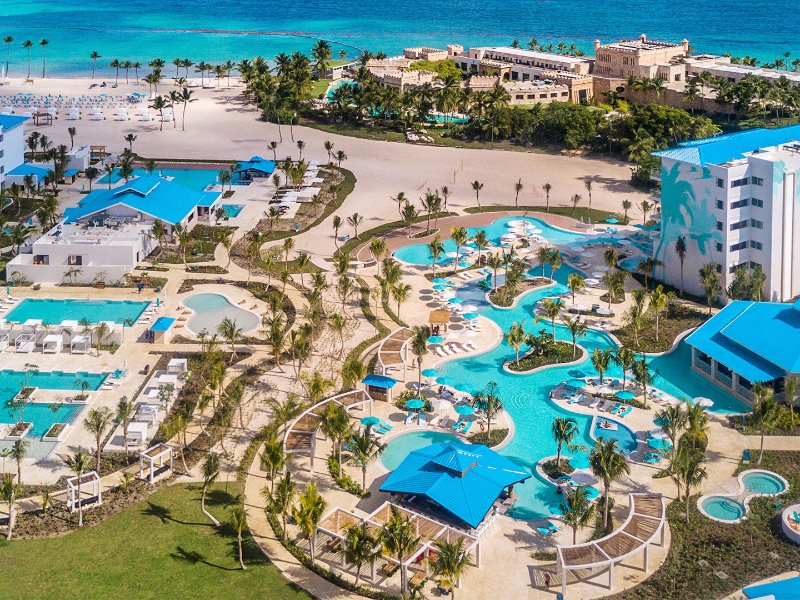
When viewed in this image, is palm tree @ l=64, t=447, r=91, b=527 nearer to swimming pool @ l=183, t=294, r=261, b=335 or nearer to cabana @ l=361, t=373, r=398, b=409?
cabana @ l=361, t=373, r=398, b=409

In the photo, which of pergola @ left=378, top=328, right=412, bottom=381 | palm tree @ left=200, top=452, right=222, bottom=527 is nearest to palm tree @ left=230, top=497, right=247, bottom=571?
palm tree @ left=200, top=452, right=222, bottom=527

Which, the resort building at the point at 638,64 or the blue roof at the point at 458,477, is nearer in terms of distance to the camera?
the blue roof at the point at 458,477

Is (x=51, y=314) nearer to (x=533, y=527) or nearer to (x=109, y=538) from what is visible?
(x=109, y=538)

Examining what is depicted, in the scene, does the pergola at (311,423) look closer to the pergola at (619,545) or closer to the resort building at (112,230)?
the pergola at (619,545)

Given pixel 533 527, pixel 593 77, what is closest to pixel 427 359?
pixel 533 527

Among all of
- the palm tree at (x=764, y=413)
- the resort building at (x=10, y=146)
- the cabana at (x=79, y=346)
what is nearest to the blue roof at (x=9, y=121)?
the resort building at (x=10, y=146)

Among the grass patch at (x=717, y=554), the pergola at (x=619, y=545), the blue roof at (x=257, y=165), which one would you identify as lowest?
the grass patch at (x=717, y=554)
